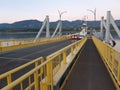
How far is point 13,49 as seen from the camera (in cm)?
2672

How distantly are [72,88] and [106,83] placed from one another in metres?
1.87

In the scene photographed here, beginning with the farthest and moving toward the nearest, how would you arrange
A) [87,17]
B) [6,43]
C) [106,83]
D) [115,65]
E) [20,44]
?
[87,17] < [20,44] < [6,43] < [115,65] < [106,83]

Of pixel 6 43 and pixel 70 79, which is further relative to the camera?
pixel 6 43

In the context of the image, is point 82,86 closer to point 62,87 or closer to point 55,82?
point 62,87

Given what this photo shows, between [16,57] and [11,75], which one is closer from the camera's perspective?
[11,75]

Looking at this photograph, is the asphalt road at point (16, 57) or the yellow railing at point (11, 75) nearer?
the yellow railing at point (11, 75)

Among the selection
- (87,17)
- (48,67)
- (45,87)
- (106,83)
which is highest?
(87,17)

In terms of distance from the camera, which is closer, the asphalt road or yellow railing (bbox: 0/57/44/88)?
yellow railing (bbox: 0/57/44/88)

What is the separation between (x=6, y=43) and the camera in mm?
25609

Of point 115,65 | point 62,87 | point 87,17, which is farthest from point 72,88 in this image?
point 87,17

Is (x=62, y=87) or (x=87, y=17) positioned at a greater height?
(x=87, y=17)

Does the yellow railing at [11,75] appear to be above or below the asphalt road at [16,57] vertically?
above

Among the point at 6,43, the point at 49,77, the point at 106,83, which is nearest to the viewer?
the point at 49,77

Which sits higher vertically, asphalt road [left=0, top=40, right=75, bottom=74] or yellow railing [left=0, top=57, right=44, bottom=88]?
yellow railing [left=0, top=57, right=44, bottom=88]
